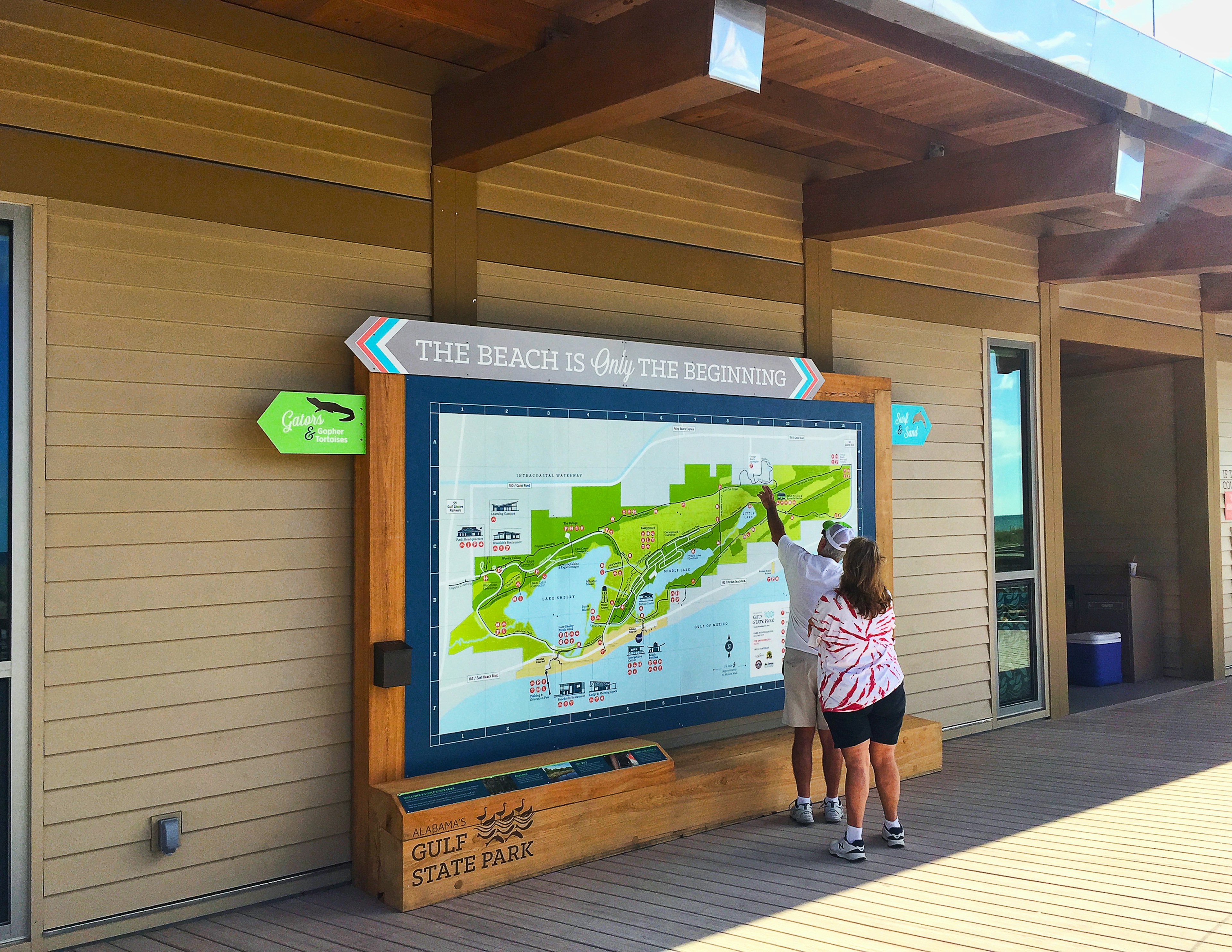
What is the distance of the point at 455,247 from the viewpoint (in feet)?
14.7

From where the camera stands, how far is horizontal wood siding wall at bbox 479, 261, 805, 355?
4652 mm

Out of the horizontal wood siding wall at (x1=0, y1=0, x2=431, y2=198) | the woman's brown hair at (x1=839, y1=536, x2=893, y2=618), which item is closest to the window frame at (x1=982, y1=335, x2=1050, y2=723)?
the woman's brown hair at (x1=839, y1=536, x2=893, y2=618)

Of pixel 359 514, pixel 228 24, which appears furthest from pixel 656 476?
pixel 228 24

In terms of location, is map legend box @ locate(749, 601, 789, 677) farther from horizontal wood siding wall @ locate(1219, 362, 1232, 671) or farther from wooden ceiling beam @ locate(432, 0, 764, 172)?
horizontal wood siding wall @ locate(1219, 362, 1232, 671)

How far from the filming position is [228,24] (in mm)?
3896

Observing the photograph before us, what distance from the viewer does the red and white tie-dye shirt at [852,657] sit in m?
4.28

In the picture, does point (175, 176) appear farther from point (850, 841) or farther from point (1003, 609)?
point (1003, 609)

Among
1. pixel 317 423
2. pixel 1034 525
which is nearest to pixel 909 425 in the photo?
pixel 1034 525

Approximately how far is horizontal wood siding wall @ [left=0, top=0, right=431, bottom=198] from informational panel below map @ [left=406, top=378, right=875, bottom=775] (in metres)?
0.98

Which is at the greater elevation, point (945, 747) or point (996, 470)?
point (996, 470)

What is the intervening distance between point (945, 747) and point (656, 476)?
2855 millimetres

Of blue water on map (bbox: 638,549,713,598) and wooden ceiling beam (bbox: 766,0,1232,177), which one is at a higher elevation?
wooden ceiling beam (bbox: 766,0,1232,177)

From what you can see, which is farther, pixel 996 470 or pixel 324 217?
pixel 996 470

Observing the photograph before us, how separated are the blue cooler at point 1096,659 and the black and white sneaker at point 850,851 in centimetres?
513
